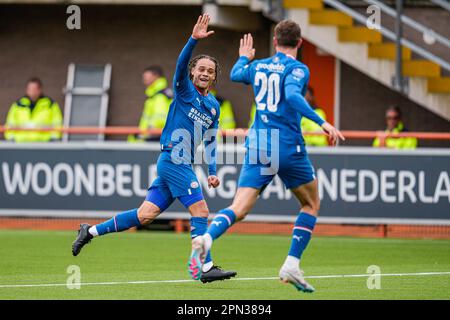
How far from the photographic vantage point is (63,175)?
1853cm

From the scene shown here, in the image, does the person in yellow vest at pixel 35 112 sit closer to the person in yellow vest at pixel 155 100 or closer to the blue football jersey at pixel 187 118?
the person in yellow vest at pixel 155 100

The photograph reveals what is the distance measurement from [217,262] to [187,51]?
3618 millimetres

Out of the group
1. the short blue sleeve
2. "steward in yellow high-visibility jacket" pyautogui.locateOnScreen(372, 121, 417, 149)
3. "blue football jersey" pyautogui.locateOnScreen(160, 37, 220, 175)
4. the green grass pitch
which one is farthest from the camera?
"steward in yellow high-visibility jacket" pyautogui.locateOnScreen(372, 121, 417, 149)

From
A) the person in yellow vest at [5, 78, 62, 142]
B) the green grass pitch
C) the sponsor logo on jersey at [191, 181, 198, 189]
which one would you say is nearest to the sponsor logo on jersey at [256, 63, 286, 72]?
the sponsor logo on jersey at [191, 181, 198, 189]

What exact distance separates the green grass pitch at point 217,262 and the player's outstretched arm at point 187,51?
1.95m

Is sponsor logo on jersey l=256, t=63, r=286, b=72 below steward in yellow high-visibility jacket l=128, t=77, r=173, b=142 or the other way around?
below

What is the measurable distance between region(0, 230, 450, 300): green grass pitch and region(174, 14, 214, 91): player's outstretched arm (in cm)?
195

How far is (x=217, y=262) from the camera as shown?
45.2 ft

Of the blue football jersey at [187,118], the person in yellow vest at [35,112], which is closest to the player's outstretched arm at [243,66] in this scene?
the blue football jersey at [187,118]

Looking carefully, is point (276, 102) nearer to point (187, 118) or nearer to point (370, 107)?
point (187, 118)

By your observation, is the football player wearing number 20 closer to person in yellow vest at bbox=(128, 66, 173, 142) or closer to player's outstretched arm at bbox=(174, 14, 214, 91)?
player's outstretched arm at bbox=(174, 14, 214, 91)

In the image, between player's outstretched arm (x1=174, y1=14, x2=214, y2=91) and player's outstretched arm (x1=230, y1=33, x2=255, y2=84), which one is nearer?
player's outstretched arm (x1=230, y1=33, x2=255, y2=84)

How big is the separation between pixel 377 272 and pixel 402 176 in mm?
5587

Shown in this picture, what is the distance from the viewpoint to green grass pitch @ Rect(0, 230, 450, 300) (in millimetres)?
10484
